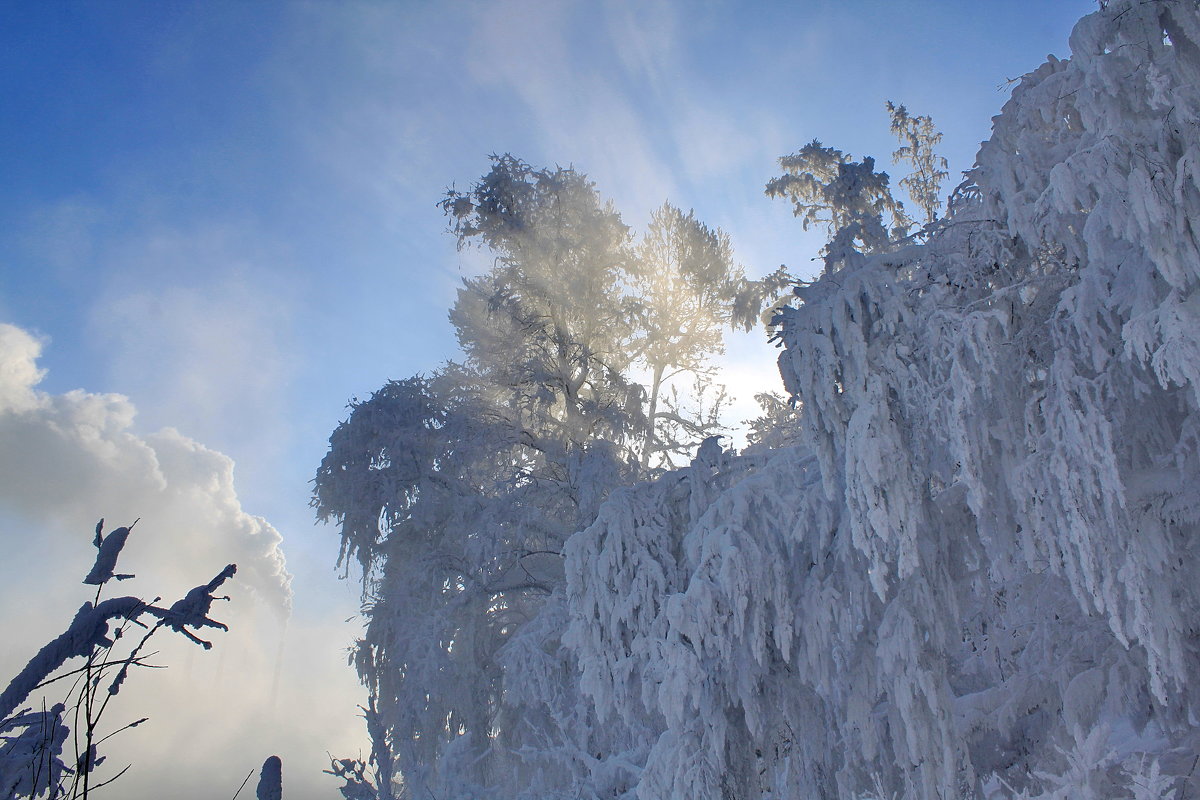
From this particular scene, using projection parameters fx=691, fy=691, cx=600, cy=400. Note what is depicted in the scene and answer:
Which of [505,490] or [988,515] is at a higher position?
[505,490]

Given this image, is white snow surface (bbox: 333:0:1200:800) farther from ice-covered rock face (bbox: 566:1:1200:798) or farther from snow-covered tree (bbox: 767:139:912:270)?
snow-covered tree (bbox: 767:139:912:270)

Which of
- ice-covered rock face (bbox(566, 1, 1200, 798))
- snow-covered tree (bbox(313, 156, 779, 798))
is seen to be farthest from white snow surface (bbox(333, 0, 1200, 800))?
snow-covered tree (bbox(313, 156, 779, 798))

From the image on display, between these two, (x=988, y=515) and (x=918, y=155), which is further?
(x=918, y=155)

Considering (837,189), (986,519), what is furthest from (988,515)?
(837,189)

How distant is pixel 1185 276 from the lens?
11.2ft

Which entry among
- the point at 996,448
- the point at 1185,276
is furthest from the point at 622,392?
the point at 1185,276

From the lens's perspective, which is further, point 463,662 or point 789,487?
point 463,662

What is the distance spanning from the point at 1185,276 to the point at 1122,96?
118 centimetres

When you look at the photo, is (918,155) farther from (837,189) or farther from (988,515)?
(988,515)

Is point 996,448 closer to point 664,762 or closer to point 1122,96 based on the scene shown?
point 1122,96

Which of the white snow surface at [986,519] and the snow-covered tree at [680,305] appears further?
the snow-covered tree at [680,305]

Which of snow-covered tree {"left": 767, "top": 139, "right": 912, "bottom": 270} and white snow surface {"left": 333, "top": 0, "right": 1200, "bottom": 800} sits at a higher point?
snow-covered tree {"left": 767, "top": 139, "right": 912, "bottom": 270}

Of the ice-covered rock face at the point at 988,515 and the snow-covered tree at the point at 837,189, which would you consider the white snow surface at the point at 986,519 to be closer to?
Answer: the ice-covered rock face at the point at 988,515

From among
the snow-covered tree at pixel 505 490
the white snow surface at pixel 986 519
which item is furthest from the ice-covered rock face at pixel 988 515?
the snow-covered tree at pixel 505 490
